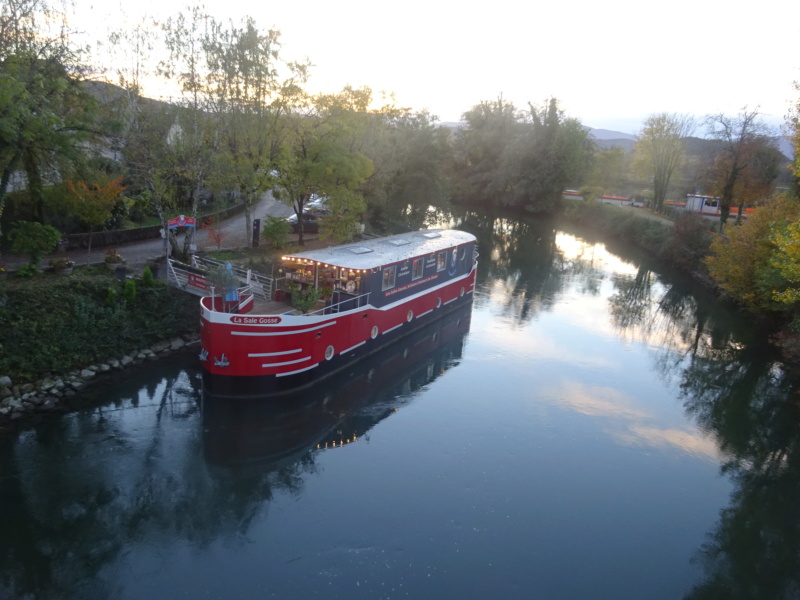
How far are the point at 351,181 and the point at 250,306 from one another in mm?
13339

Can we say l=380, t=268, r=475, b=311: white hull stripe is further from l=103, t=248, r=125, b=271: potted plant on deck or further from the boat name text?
l=103, t=248, r=125, b=271: potted plant on deck

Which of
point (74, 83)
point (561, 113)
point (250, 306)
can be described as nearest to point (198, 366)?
point (250, 306)

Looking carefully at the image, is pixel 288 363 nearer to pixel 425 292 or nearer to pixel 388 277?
pixel 388 277

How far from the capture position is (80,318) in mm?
19562

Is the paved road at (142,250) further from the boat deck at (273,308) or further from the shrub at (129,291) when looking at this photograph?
the boat deck at (273,308)

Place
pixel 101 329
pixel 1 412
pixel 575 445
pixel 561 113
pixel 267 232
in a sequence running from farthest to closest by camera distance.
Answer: pixel 561 113, pixel 267 232, pixel 101 329, pixel 575 445, pixel 1 412

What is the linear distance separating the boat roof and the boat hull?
1960 mm

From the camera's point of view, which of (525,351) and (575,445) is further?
(525,351)

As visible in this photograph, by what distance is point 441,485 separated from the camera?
15375 mm

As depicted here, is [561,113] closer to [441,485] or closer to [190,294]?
[190,294]

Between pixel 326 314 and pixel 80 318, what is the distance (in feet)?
28.2

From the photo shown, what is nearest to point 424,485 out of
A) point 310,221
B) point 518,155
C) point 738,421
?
point 738,421

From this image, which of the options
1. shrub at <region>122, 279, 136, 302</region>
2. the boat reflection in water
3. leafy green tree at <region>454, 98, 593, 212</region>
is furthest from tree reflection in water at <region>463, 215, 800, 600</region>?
shrub at <region>122, 279, 136, 302</region>

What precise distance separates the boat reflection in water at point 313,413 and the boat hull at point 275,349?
1.68 ft
